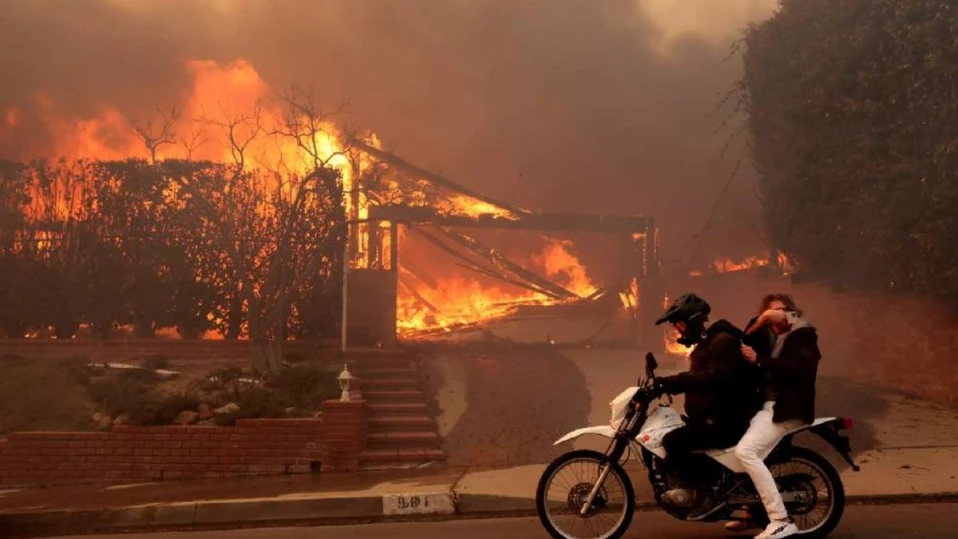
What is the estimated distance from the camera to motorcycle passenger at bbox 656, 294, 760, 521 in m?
5.28

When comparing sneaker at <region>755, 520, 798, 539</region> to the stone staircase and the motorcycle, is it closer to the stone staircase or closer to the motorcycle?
the motorcycle

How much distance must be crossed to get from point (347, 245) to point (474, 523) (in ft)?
32.1

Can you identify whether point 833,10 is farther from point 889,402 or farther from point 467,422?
point 467,422

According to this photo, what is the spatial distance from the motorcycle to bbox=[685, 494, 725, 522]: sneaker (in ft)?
0.09

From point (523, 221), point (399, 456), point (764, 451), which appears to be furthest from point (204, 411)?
point (523, 221)

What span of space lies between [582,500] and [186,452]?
6.29 meters

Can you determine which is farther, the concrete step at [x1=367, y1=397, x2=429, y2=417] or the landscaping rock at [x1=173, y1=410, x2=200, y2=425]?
the concrete step at [x1=367, y1=397, x2=429, y2=417]

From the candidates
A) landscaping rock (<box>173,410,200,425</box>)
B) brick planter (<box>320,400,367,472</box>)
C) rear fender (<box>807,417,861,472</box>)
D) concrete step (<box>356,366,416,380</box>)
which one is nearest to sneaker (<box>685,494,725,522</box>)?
rear fender (<box>807,417,861,472</box>)

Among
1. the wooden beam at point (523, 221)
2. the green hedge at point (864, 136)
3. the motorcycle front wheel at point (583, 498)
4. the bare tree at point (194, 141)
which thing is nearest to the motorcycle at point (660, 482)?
the motorcycle front wheel at point (583, 498)

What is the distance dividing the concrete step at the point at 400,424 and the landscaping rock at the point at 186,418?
2332mm

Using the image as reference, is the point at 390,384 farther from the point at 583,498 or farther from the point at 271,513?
the point at 583,498

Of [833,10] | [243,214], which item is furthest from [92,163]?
[833,10]

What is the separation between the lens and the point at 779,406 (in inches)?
208

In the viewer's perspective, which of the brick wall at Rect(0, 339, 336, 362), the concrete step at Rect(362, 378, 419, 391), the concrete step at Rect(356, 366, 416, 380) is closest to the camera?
the concrete step at Rect(362, 378, 419, 391)
